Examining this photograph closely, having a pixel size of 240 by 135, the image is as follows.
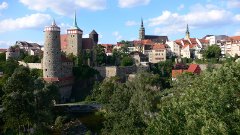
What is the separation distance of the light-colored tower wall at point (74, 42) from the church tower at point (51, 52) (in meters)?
11.5

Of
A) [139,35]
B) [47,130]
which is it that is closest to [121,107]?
[47,130]

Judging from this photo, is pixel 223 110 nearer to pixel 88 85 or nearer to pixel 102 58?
pixel 88 85

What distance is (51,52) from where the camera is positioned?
64438 mm

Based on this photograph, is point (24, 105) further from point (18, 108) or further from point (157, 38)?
point (157, 38)

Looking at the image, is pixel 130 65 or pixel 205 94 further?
pixel 130 65

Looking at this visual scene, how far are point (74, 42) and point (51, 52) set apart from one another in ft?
41.6

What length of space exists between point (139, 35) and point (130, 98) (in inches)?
3519

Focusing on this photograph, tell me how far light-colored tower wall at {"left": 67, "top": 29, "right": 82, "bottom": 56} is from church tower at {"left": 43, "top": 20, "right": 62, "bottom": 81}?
37.7 ft

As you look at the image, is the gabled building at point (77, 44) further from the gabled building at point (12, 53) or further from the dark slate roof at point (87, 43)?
the gabled building at point (12, 53)

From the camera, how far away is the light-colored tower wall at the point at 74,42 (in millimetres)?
76312

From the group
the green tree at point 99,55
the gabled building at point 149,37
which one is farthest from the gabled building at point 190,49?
the green tree at point 99,55

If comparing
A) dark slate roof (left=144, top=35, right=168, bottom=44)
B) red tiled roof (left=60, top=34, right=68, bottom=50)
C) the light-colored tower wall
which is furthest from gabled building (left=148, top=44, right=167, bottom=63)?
dark slate roof (left=144, top=35, right=168, bottom=44)

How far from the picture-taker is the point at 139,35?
415ft

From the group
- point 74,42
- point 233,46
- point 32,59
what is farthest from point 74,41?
point 233,46
